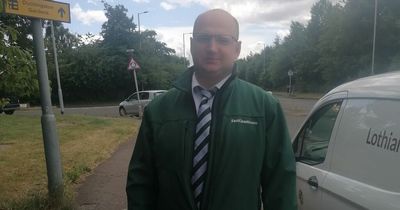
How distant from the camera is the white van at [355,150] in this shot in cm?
286

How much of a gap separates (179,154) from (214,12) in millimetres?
757

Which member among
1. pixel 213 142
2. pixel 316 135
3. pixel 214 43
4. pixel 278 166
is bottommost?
pixel 316 135

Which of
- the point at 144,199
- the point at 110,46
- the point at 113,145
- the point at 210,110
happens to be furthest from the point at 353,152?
the point at 110,46

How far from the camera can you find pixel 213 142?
2502mm

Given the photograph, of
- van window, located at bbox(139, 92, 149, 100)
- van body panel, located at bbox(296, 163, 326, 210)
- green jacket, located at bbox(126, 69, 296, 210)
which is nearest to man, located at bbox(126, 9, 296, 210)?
A: green jacket, located at bbox(126, 69, 296, 210)

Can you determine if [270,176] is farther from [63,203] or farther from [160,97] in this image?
[63,203]

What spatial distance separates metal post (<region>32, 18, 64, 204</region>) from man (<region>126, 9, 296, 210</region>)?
410cm

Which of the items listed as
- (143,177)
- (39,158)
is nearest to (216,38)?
(143,177)

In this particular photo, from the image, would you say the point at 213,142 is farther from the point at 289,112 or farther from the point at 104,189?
the point at 289,112

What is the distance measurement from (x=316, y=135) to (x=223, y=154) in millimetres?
1903

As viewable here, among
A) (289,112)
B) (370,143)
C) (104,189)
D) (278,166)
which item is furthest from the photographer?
(289,112)

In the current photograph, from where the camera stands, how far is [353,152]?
328 cm

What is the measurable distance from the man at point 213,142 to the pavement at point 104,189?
4.47 metres

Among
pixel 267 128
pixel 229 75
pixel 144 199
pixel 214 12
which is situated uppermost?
pixel 214 12
